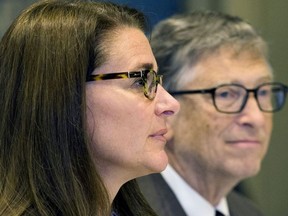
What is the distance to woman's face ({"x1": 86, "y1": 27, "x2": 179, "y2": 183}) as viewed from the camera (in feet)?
6.99

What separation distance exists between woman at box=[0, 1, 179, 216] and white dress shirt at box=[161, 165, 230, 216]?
35.3 inches

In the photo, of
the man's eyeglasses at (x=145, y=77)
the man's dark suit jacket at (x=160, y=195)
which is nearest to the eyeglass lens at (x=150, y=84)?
the man's eyeglasses at (x=145, y=77)

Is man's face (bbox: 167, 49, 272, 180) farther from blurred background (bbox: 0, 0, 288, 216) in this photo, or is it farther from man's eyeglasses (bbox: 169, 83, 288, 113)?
blurred background (bbox: 0, 0, 288, 216)

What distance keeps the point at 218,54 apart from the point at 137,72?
1084 millimetres

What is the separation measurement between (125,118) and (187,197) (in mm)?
1051

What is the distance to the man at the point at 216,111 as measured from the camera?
3199 mm

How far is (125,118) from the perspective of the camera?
2.14 m

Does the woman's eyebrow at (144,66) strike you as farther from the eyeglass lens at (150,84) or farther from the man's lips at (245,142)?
the man's lips at (245,142)

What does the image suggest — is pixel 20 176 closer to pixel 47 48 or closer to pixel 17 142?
pixel 17 142

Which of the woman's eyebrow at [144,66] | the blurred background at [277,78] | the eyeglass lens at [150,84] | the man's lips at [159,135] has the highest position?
the woman's eyebrow at [144,66]

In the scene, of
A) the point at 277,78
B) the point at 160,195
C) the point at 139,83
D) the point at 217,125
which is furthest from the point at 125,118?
the point at 277,78

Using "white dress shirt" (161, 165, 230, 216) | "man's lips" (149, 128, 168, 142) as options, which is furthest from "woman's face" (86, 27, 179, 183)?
"white dress shirt" (161, 165, 230, 216)

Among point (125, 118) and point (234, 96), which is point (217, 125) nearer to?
point (234, 96)

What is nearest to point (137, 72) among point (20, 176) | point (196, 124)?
point (20, 176)
